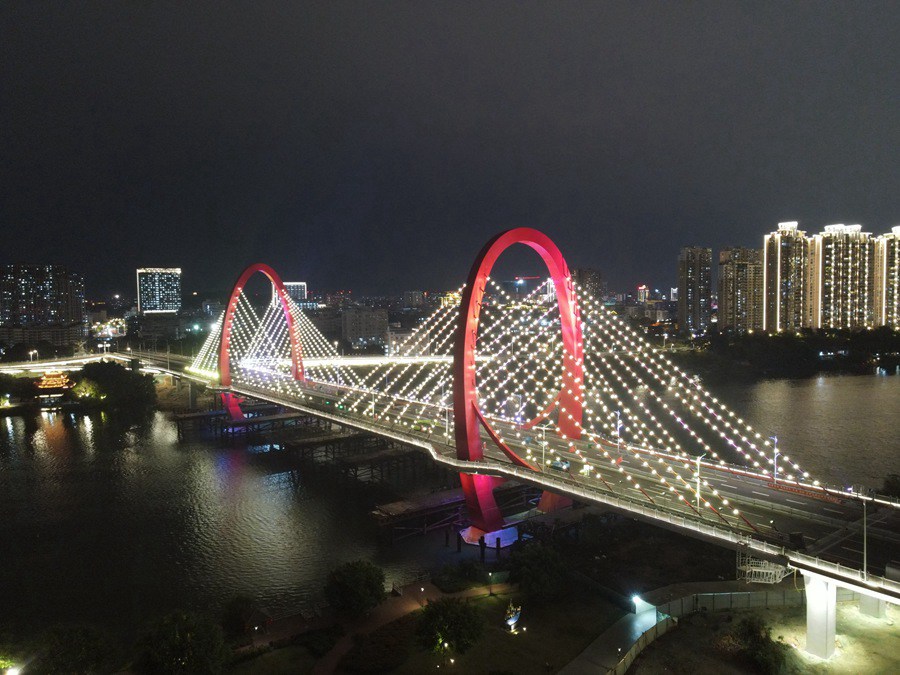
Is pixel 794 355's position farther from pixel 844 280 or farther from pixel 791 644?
pixel 791 644

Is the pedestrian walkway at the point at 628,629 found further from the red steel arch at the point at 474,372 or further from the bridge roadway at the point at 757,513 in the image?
the red steel arch at the point at 474,372

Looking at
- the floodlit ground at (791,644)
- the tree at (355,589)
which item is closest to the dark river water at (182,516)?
the tree at (355,589)

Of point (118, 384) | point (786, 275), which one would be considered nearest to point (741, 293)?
point (786, 275)

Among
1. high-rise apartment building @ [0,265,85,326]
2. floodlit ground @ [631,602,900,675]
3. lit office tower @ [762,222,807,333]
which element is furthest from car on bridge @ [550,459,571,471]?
high-rise apartment building @ [0,265,85,326]

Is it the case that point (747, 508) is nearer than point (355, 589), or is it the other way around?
point (747, 508)

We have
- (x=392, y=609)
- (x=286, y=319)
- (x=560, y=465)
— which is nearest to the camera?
(x=392, y=609)

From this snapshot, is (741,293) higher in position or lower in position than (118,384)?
higher
